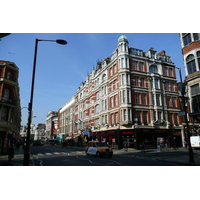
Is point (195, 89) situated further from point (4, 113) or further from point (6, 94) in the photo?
point (4, 113)

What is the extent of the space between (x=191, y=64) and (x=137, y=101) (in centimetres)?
1699

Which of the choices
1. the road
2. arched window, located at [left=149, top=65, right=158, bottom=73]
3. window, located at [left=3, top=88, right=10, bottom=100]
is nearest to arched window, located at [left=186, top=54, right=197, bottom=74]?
the road

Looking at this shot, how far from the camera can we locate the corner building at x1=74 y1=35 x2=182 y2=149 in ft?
107

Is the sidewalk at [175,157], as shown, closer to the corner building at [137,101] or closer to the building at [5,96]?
the corner building at [137,101]

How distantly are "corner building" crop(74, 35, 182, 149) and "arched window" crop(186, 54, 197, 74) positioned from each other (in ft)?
37.4

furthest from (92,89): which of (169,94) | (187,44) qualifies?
(187,44)

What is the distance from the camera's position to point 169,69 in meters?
40.4

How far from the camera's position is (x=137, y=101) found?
1359 inches

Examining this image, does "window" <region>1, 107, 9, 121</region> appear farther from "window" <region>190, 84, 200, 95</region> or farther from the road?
"window" <region>190, 84, 200, 95</region>

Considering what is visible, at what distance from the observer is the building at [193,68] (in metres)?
17.3

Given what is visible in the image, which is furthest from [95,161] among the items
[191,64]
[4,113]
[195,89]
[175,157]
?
[4,113]

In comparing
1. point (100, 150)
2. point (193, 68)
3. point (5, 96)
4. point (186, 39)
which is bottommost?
point (100, 150)

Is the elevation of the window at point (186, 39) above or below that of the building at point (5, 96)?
above

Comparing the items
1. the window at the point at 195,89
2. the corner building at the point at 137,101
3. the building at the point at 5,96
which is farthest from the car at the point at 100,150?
the building at the point at 5,96
